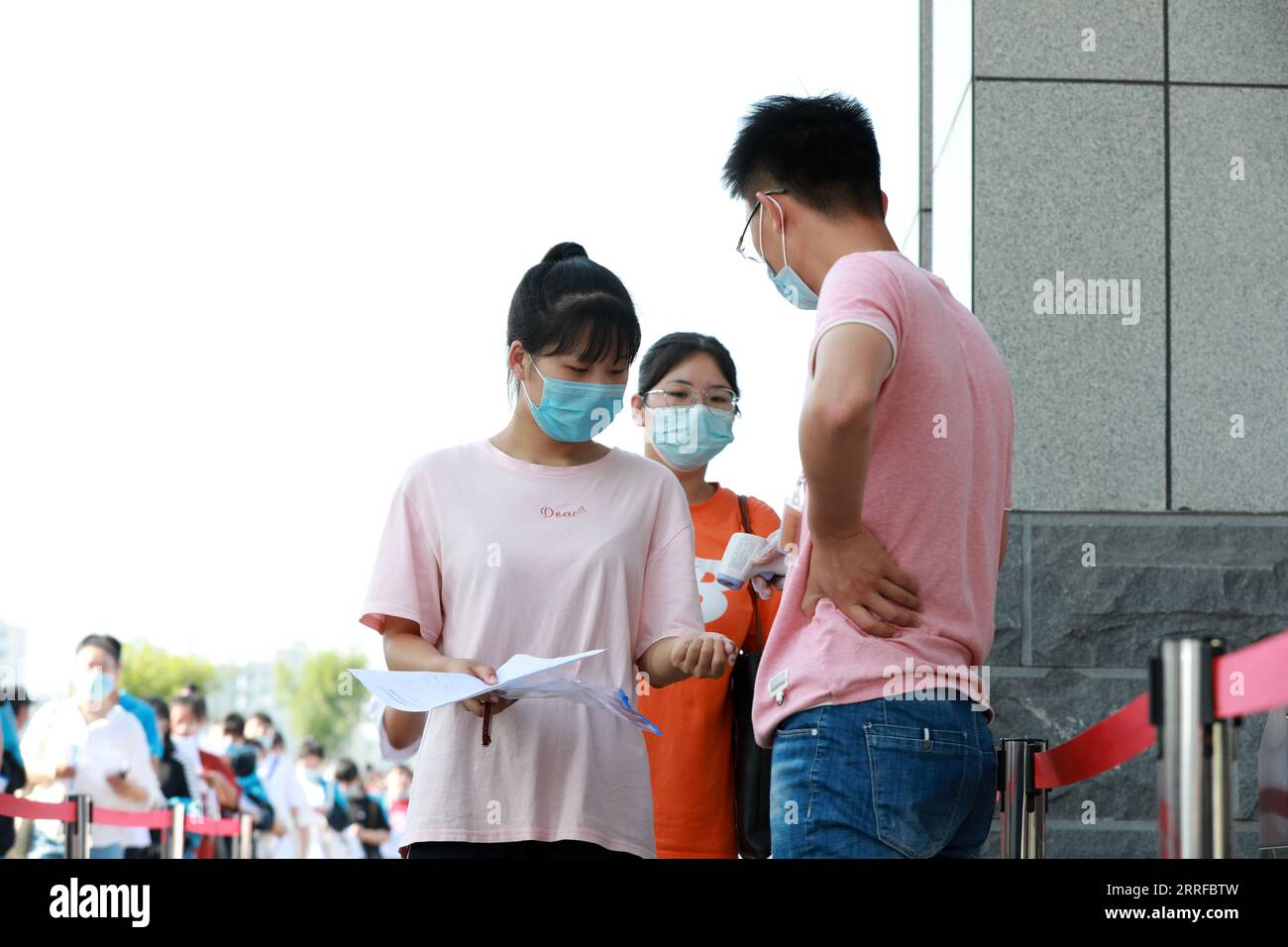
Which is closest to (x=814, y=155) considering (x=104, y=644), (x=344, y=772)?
(x=104, y=644)

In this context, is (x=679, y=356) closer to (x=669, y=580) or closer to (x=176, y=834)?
(x=669, y=580)

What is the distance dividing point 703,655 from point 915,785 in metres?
0.46

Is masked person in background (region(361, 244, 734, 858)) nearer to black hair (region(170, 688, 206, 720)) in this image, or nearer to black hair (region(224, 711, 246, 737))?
black hair (region(170, 688, 206, 720))

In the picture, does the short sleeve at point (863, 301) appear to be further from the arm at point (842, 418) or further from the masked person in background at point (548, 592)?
the masked person in background at point (548, 592)

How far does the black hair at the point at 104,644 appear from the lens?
25.3ft

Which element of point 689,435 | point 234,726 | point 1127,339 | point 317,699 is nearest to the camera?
point 689,435

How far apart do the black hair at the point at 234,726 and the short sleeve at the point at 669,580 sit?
34.9 ft

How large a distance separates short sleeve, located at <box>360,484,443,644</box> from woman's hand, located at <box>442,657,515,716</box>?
0.16m

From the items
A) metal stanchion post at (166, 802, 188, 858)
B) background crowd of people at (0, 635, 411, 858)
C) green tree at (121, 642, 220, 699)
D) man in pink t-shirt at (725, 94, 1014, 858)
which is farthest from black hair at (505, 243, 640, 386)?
green tree at (121, 642, 220, 699)

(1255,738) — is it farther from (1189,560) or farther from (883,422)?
Result: (883,422)

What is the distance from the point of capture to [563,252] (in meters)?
3.00

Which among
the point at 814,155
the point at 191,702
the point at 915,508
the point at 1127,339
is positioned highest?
the point at 1127,339

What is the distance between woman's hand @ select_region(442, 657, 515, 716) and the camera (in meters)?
2.48
